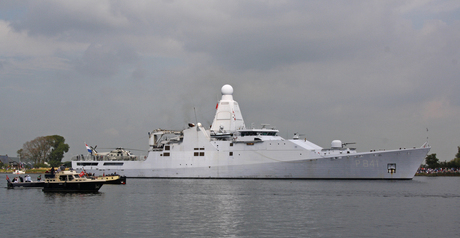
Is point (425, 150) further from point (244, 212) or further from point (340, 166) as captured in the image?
point (244, 212)

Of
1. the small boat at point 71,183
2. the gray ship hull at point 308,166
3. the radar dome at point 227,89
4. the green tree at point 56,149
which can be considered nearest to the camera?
the small boat at point 71,183

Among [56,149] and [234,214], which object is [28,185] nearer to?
[234,214]

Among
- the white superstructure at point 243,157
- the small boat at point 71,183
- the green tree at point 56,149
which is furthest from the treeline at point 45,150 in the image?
the small boat at point 71,183

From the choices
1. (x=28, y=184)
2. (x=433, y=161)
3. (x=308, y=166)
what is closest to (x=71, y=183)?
(x=28, y=184)

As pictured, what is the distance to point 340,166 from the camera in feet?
164

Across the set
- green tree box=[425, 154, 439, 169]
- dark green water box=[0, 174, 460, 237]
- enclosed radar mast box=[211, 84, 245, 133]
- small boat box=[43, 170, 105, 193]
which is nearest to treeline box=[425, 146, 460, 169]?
green tree box=[425, 154, 439, 169]

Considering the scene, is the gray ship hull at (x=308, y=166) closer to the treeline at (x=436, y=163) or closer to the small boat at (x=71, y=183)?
the small boat at (x=71, y=183)

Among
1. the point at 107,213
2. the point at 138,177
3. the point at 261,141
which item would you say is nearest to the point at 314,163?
the point at 261,141

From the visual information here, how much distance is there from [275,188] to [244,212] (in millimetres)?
14528

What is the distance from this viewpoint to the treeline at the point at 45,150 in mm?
112250

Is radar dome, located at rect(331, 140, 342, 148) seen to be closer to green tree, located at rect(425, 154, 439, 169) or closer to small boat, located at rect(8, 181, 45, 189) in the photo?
small boat, located at rect(8, 181, 45, 189)

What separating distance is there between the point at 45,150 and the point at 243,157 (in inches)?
2991

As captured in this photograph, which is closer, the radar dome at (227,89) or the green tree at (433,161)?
the radar dome at (227,89)

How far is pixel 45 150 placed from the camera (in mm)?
113000
